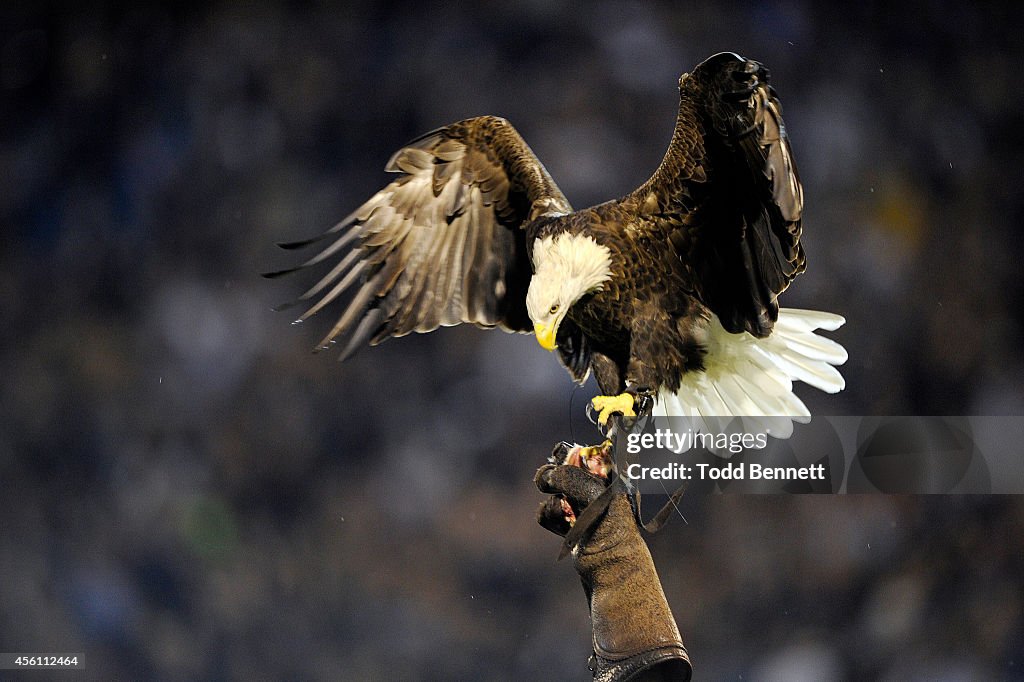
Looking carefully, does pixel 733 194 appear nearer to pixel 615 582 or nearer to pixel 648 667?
pixel 615 582

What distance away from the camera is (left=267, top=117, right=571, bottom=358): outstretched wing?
239 cm

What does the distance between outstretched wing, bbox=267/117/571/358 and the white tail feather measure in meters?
0.41

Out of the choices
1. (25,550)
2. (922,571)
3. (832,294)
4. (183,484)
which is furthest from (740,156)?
(25,550)

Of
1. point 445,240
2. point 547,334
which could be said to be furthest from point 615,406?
point 445,240

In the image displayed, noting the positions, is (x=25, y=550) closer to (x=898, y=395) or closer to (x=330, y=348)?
(x=330, y=348)

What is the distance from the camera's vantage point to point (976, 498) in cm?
283

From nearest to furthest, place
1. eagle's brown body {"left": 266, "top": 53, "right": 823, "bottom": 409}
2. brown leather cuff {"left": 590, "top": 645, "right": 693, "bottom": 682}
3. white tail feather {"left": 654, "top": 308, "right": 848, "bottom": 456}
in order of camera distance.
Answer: brown leather cuff {"left": 590, "top": 645, "right": 693, "bottom": 682} < eagle's brown body {"left": 266, "top": 53, "right": 823, "bottom": 409} < white tail feather {"left": 654, "top": 308, "right": 848, "bottom": 456}

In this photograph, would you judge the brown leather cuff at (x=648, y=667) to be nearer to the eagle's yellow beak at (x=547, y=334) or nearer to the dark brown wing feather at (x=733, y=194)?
the eagle's yellow beak at (x=547, y=334)

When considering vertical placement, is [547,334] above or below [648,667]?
above

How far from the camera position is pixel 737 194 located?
84.0 inches

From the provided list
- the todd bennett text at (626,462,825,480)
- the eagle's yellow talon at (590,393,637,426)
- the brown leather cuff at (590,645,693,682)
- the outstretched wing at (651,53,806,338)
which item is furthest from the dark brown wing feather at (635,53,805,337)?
the brown leather cuff at (590,645,693,682)

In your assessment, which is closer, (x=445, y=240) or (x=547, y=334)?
(x=547, y=334)

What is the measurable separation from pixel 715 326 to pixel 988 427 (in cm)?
100

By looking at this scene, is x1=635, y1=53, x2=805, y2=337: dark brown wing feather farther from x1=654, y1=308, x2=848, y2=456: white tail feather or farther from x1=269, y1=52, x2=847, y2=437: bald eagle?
x1=654, y1=308, x2=848, y2=456: white tail feather
